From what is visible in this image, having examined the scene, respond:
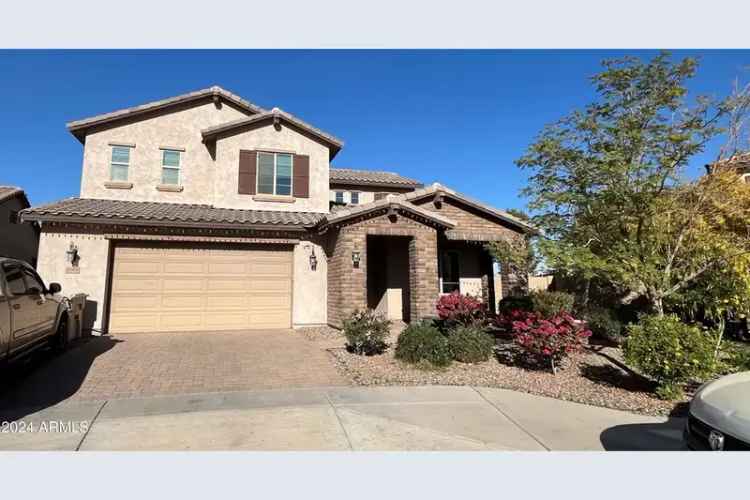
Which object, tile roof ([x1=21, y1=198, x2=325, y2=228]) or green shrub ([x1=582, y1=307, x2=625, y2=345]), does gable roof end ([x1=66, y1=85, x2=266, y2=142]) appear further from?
green shrub ([x1=582, y1=307, x2=625, y2=345])

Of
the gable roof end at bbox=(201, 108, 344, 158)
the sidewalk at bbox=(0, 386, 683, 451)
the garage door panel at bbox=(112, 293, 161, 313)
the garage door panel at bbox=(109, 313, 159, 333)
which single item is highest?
the gable roof end at bbox=(201, 108, 344, 158)

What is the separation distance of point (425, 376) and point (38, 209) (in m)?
10.8

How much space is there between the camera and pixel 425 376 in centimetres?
732

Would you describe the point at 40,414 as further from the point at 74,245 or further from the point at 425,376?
the point at 74,245

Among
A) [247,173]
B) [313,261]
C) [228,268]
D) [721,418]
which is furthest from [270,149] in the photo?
[721,418]

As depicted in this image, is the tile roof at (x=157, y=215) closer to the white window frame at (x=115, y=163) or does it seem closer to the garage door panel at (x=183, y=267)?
the white window frame at (x=115, y=163)

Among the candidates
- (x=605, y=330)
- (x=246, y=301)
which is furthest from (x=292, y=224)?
(x=605, y=330)

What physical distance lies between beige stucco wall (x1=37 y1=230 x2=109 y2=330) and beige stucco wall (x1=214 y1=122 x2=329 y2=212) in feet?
13.1

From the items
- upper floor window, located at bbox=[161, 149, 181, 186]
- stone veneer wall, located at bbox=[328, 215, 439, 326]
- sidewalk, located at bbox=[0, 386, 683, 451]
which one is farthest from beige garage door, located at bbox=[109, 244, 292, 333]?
sidewalk, located at bbox=[0, 386, 683, 451]

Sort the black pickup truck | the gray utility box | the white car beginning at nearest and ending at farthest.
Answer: the white car, the black pickup truck, the gray utility box

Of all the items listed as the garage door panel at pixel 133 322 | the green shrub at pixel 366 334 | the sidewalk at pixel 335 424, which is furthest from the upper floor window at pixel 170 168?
the sidewalk at pixel 335 424

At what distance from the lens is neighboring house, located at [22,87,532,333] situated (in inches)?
440

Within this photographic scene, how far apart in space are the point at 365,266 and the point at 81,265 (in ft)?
25.6

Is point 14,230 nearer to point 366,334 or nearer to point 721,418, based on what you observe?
point 366,334
